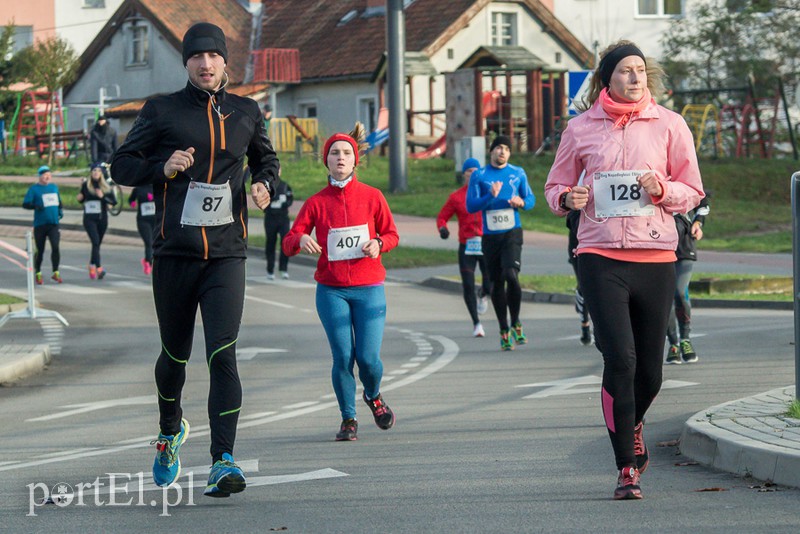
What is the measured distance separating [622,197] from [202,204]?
1.90 metres

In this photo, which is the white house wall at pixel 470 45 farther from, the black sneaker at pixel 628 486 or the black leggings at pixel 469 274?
the black sneaker at pixel 628 486

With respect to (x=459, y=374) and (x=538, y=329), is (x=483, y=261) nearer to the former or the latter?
(x=538, y=329)

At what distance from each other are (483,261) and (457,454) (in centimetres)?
770

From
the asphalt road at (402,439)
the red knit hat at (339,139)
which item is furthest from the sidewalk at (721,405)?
the red knit hat at (339,139)

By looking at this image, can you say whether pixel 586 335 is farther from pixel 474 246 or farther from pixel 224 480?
pixel 224 480

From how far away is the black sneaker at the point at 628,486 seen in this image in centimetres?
689

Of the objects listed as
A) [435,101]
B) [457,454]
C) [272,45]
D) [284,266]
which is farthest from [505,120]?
[457,454]

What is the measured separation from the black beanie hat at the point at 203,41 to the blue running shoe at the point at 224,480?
183 cm

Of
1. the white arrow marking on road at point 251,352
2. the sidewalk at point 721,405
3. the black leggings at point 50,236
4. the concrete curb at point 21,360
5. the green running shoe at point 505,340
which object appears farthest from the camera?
the black leggings at point 50,236

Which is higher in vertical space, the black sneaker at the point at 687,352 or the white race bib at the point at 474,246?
the white race bib at the point at 474,246

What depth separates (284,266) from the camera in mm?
24578

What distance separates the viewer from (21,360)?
46.0 feet

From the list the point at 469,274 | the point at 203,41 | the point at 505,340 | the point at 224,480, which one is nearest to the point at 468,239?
the point at 469,274

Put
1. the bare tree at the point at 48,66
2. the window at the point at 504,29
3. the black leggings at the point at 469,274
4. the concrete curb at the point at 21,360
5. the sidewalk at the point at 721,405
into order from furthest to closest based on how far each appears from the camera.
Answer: the window at the point at 504,29, the bare tree at the point at 48,66, the black leggings at the point at 469,274, the concrete curb at the point at 21,360, the sidewalk at the point at 721,405
